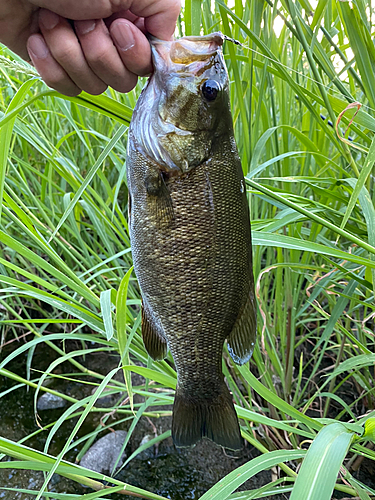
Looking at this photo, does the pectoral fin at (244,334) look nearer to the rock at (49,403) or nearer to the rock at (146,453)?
the rock at (146,453)

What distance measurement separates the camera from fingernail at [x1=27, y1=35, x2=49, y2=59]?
86cm

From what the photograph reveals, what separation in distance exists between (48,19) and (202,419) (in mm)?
999

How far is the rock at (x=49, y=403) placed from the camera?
6.24ft

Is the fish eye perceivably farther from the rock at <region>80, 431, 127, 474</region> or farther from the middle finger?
the rock at <region>80, 431, 127, 474</region>

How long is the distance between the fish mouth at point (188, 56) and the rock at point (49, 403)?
1.69 metres

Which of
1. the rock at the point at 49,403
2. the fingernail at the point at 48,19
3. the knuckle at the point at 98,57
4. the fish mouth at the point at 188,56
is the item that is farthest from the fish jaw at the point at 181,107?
the rock at the point at 49,403

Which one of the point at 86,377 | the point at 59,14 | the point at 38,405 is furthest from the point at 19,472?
the point at 59,14

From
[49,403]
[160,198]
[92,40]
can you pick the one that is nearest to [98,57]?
[92,40]

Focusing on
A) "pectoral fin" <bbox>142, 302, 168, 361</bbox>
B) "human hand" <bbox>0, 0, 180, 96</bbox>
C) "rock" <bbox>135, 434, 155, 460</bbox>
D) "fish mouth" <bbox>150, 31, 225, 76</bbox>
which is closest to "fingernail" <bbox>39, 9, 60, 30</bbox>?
"human hand" <bbox>0, 0, 180, 96</bbox>

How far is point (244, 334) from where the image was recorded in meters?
0.91

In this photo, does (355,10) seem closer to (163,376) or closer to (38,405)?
(163,376)

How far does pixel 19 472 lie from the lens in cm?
158

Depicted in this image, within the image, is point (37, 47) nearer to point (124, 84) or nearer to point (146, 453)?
point (124, 84)

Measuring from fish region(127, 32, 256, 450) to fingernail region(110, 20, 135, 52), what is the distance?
6 cm
